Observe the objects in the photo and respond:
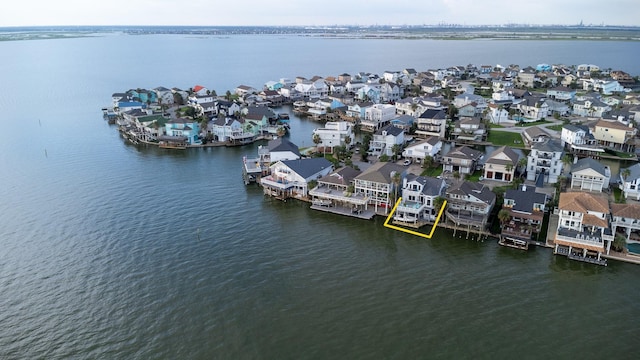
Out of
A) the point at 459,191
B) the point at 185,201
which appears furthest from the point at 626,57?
the point at 185,201

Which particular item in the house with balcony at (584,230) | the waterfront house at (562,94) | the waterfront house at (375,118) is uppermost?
the waterfront house at (562,94)

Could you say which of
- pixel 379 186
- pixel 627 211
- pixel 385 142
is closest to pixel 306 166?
pixel 379 186

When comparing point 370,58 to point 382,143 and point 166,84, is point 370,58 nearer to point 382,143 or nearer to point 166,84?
point 166,84

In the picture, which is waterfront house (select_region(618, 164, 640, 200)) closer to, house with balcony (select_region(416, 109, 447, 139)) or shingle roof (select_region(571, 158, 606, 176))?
shingle roof (select_region(571, 158, 606, 176))

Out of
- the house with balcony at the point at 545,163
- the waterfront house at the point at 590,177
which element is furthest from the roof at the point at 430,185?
the waterfront house at the point at 590,177

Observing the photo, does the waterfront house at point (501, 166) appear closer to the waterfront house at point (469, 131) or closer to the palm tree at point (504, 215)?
the palm tree at point (504, 215)

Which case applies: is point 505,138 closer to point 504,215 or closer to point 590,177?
point 590,177
